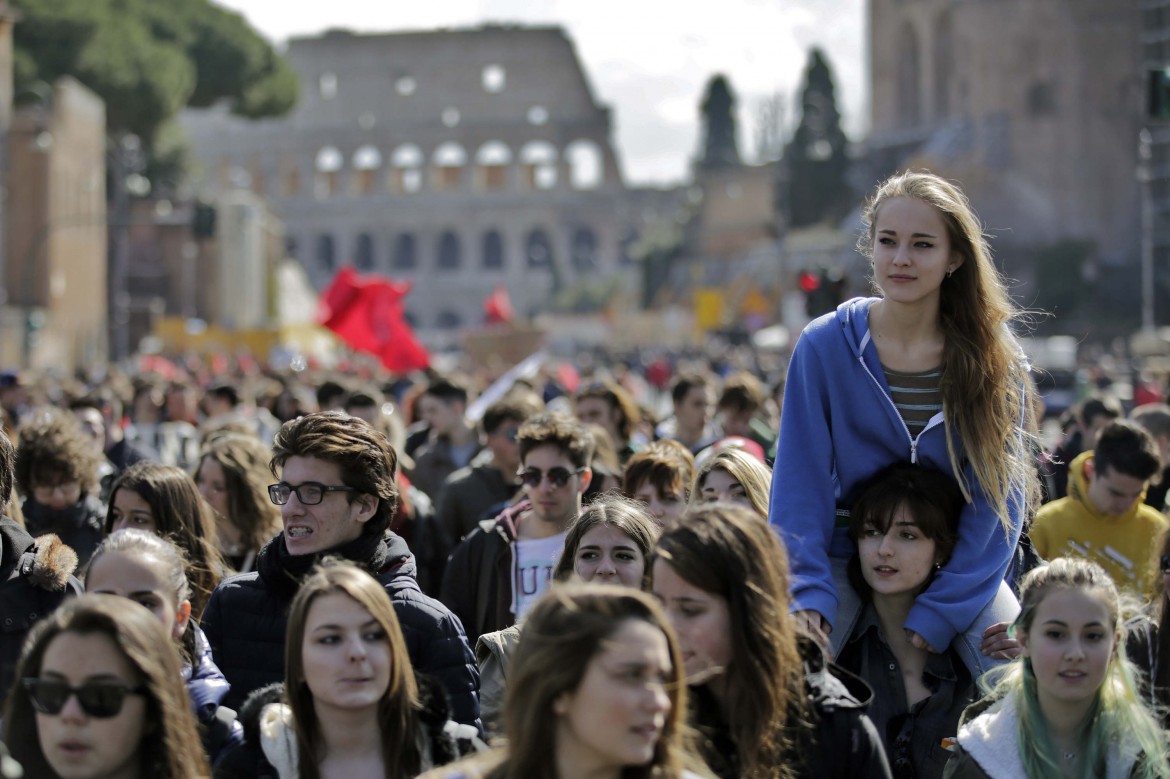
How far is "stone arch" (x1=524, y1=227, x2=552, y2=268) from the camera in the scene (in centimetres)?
9506

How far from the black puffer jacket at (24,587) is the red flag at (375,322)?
50.5 feet

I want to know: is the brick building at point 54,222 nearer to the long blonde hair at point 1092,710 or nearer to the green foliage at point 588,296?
the long blonde hair at point 1092,710

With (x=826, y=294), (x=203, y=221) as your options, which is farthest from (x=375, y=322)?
(x=826, y=294)

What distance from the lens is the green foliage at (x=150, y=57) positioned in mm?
41969

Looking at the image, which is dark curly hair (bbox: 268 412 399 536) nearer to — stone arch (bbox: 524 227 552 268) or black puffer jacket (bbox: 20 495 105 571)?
black puffer jacket (bbox: 20 495 105 571)

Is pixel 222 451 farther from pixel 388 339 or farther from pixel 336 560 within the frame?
pixel 388 339

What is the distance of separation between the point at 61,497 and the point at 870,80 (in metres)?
61.1

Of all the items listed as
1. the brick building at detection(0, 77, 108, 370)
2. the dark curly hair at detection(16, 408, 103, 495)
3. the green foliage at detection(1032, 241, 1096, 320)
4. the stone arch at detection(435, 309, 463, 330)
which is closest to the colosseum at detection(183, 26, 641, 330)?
the stone arch at detection(435, 309, 463, 330)

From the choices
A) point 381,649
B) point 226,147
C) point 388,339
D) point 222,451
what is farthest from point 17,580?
point 226,147

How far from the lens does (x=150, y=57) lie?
45.6m

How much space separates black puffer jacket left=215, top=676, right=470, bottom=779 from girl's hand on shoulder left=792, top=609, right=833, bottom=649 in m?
0.71

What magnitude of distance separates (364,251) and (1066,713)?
95.0 meters

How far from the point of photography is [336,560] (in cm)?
372

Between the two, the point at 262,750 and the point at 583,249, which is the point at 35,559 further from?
the point at 583,249
